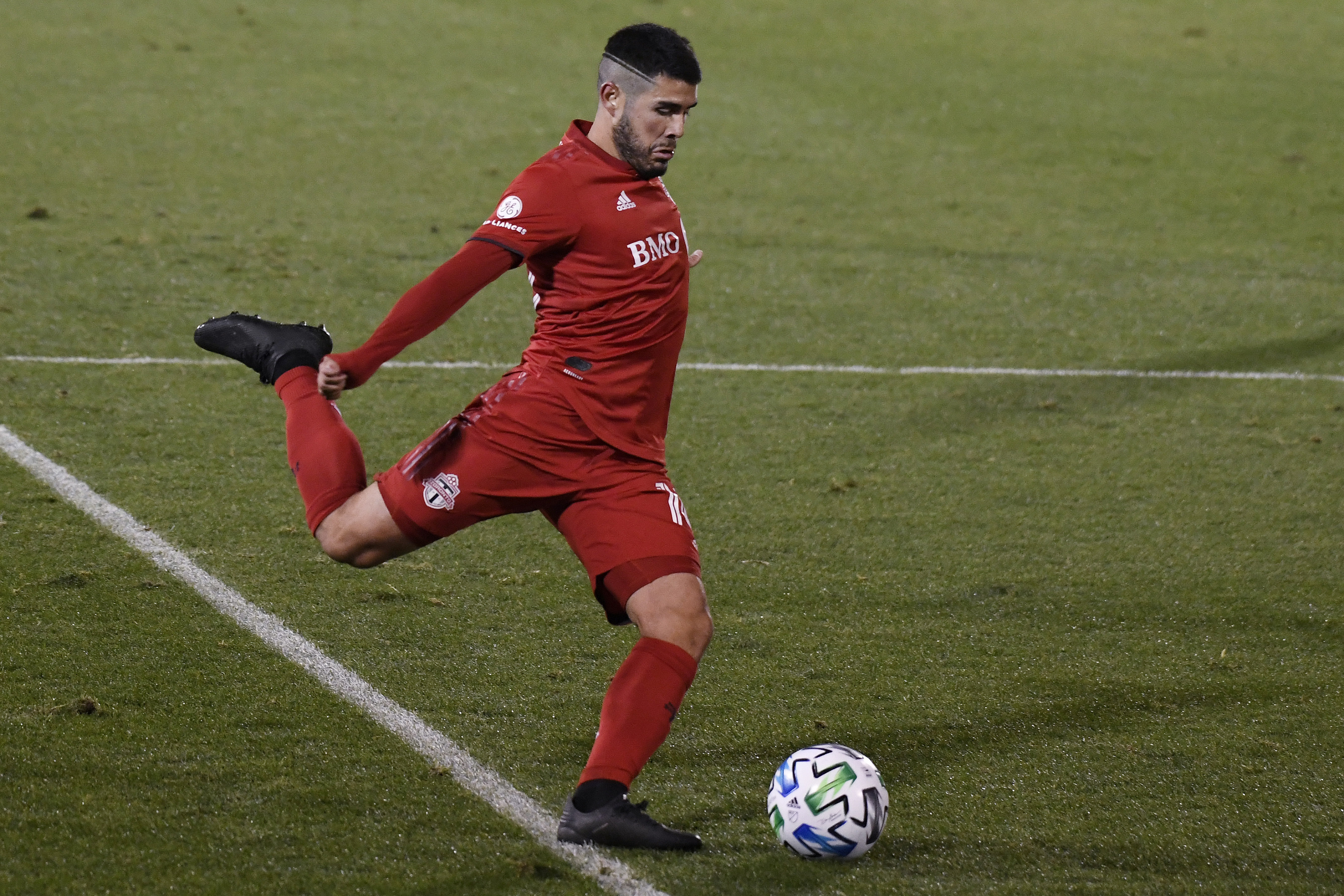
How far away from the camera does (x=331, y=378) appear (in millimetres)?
3531

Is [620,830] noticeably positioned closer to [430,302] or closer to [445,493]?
[445,493]

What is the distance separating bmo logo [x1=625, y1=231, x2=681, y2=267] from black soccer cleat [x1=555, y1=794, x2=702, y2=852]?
4.14ft

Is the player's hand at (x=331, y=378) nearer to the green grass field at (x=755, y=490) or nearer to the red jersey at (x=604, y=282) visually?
the red jersey at (x=604, y=282)

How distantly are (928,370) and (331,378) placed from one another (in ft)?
15.2

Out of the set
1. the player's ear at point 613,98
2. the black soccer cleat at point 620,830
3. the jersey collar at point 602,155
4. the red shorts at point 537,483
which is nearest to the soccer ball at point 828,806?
the black soccer cleat at point 620,830

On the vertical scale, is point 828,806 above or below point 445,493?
below

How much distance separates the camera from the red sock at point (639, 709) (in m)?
3.43

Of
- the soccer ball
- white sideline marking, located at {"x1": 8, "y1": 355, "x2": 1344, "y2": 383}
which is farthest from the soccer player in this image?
white sideline marking, located at {"x1": 8, "y1": 355, "x2": 1344, "y2": 383}

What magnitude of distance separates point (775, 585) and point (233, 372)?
10.4 feet

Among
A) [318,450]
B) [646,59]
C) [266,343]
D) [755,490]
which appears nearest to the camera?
[646,59]

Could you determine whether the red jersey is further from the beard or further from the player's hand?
the player's hand

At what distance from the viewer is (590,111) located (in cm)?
1267

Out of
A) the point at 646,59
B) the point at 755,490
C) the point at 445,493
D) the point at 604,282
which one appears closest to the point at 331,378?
the point at 445,493

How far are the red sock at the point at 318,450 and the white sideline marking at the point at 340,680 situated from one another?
0.58 m
